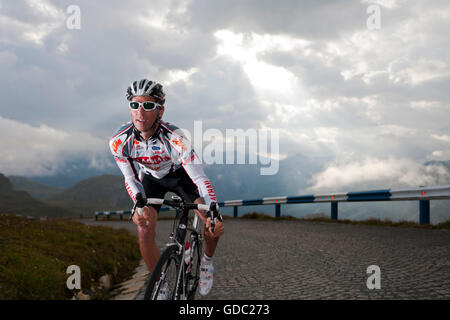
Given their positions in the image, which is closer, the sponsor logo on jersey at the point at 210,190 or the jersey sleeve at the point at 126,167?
the sponsor logo on jersey at the point at 210,190

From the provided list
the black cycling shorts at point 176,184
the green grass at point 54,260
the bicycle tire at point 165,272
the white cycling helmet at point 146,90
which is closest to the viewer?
the bicycle tire at point 165,272

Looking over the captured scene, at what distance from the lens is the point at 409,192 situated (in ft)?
37.6

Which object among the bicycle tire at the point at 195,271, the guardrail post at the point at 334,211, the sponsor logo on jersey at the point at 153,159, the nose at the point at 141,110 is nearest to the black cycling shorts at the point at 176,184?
the sponsor logo on jersey at the point at 153,159

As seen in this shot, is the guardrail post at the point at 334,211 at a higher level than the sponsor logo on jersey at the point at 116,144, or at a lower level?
lower

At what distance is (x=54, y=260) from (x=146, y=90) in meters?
3.80

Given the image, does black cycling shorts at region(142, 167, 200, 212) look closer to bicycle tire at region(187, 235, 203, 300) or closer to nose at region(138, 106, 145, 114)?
bicycle tire at region(187, 235, 203, 300)

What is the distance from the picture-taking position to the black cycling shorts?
3.88m

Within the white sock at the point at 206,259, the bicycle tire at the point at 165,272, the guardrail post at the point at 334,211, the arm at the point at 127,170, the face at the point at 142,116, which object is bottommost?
the guardrail post at the point at 334,211

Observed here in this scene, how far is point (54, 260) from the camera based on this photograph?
5781 mm

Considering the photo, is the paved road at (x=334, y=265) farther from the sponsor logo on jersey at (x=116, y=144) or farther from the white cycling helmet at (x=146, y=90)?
the white cycling helmet at (x=146, y=90)

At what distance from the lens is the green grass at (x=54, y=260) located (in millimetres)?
4758
